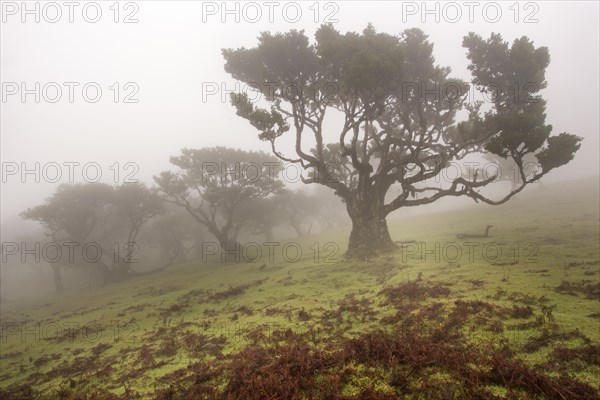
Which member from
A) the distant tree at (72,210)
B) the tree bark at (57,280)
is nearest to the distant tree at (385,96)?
the distant tree at (72,210)

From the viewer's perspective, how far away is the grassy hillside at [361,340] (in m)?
6.42

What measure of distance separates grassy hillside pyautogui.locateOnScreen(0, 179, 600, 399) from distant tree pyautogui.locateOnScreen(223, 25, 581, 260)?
6756mm

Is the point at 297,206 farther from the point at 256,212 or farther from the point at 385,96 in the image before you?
the point at 385,96

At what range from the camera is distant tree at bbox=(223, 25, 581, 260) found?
71.5ft

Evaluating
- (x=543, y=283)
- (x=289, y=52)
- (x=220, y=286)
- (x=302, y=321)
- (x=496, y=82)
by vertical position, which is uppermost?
(x=289, y=52)

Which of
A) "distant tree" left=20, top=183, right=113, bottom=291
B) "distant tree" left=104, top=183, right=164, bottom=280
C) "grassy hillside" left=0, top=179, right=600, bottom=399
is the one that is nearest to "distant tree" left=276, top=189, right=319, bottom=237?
"distant tree" left=104, top=183, right=164, bottom=280

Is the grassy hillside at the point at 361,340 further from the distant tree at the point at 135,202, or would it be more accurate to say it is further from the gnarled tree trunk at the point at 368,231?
the distant tree at the point at 135,202

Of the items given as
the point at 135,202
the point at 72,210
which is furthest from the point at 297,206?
the point at 72,210

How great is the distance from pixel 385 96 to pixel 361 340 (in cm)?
2132

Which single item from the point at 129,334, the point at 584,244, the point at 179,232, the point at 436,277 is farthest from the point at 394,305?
the point at 179,232

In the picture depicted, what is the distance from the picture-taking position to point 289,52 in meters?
24.8

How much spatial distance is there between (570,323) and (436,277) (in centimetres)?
735

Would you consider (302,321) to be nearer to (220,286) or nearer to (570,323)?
(570,323)

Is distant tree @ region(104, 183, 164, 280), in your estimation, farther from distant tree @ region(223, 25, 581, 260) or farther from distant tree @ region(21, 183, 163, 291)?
distant tree @ region(223, 25, 581, 260)
